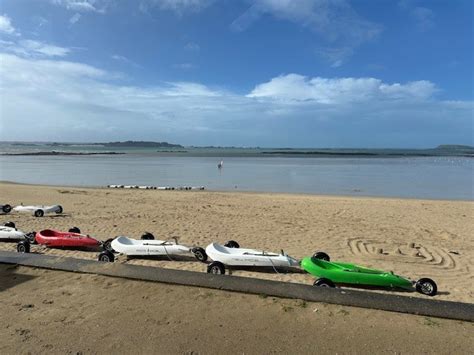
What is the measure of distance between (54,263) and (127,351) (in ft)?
9.62

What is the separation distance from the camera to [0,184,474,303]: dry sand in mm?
8258

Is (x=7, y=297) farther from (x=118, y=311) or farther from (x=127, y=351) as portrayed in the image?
(x=127, y=351)

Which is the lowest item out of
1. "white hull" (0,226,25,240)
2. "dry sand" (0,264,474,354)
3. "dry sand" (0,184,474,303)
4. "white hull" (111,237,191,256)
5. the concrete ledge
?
"dry sand" (0,184,474,303)

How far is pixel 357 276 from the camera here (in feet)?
22.1

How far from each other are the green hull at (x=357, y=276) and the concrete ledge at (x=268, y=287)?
1.77m

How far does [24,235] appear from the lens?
9.29 metres

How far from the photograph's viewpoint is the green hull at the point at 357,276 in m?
6.62

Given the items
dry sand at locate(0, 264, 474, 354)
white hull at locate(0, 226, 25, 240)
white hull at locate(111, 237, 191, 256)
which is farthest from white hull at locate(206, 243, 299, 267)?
white hull at locate(0, 226, 25, 240)

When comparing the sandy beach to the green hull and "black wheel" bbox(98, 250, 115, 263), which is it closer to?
the green hull

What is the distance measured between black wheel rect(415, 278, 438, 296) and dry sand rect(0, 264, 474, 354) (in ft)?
7.35

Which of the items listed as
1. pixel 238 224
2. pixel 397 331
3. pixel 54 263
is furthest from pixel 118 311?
pixel 238 224

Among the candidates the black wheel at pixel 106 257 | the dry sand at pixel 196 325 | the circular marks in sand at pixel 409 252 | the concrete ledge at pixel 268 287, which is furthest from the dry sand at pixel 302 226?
the dry sand at pixel 196 325

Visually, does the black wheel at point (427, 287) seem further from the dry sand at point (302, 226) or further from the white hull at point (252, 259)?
the white hull at point (252, 259)

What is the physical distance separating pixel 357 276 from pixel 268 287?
2368 mm
